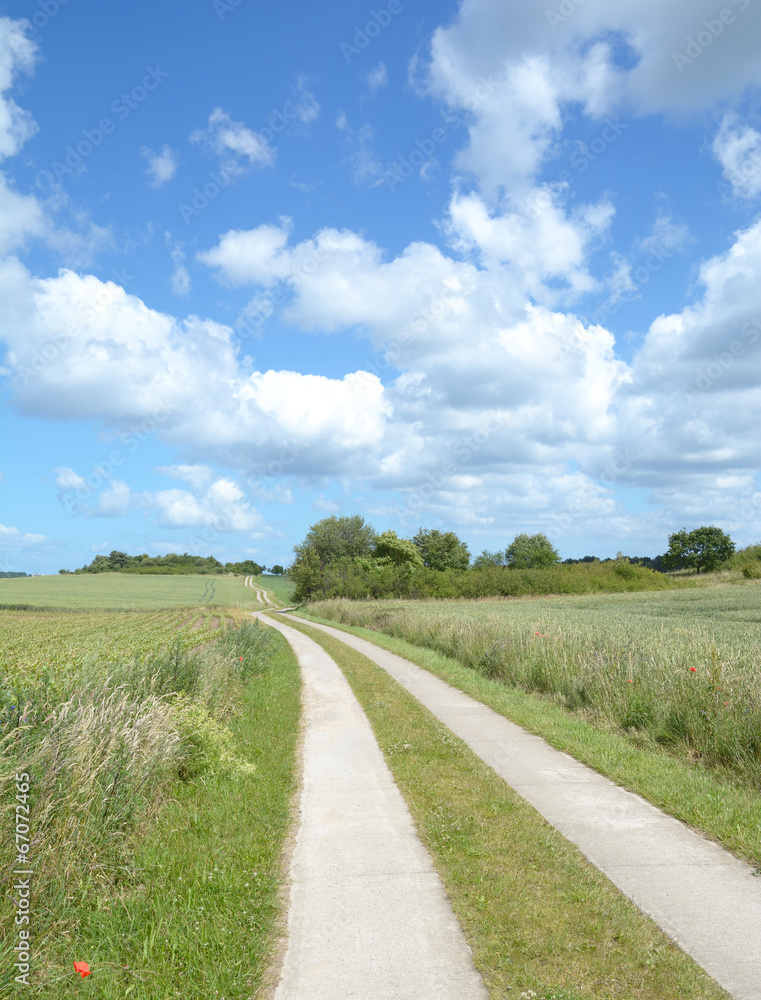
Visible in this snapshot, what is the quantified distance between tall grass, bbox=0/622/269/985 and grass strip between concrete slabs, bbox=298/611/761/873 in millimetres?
4704

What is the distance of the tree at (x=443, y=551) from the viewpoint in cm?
9531

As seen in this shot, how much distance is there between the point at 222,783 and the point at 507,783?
3411 millimetres

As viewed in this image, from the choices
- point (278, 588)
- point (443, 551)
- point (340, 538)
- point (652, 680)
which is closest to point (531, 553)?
point (443, 551)

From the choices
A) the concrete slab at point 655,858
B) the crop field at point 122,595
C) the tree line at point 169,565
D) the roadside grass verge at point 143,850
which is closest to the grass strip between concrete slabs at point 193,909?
the roadside grass verge at point 143,850

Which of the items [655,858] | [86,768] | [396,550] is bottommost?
[655,858]

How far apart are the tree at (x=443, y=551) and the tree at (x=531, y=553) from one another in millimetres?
7621

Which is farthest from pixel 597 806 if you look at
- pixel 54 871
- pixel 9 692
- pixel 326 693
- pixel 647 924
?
pixel 326 693

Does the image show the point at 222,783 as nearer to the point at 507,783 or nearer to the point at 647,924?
the point at 507,783

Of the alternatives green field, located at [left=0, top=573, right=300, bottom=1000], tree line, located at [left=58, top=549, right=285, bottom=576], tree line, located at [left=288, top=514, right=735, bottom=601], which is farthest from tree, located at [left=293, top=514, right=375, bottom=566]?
green field, located at [left=0, top=573, right=300, bottom=1000]

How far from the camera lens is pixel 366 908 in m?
4.34

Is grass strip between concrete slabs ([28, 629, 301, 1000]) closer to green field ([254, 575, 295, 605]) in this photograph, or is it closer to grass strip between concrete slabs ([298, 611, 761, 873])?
grass strip between concrete slabs ([298, 611, 761, 873])

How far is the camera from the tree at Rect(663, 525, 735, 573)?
328 feet

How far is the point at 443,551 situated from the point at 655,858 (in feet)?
301

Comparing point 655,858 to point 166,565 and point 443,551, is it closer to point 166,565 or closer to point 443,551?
point 443,551
